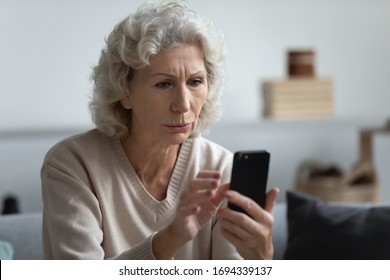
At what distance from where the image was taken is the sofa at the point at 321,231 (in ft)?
6.03

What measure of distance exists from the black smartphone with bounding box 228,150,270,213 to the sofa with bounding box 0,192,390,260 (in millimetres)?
628

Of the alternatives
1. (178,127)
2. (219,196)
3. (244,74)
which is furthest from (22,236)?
(244,74)

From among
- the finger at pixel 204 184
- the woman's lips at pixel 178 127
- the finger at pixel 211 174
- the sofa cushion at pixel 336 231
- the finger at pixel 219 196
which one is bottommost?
the sofa cushion at pixel 336 231

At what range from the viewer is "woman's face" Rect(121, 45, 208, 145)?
1.39 metres

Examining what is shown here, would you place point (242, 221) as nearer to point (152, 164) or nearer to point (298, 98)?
point (152, 164)

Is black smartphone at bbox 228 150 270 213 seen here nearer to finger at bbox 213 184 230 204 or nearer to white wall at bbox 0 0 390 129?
finger at bbox 213 184 230 204

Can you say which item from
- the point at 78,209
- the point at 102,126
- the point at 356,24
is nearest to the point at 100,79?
the point at 102,126

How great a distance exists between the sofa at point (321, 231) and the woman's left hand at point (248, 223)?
23.2 inches

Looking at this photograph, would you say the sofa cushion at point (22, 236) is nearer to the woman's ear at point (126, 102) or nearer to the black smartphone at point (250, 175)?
the woman's ear at point (126, 102)

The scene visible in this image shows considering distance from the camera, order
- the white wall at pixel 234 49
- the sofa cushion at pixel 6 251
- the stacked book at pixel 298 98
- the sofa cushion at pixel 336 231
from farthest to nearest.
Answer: the stacked book at pixel 298 98 → the white wall at pixel 234 49 → the sofa cushion at pixel 336 231 → the sofa cushion at pixel 6 251

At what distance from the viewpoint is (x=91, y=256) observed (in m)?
1.41

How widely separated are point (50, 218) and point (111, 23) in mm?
1867

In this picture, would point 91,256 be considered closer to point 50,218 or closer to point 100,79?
point 50,218

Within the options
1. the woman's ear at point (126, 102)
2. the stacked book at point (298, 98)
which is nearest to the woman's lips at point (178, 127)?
the woman's ear at point (126, 102)
